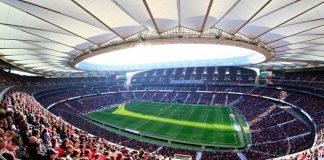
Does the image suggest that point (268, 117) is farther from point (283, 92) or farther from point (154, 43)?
point (154, 43)

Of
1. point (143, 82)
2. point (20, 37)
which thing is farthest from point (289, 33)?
point (143, 82)

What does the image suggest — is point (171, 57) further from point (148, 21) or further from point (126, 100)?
point (148, 21)

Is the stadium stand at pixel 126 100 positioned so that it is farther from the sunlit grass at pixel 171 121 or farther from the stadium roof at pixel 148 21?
the sunlit grass at pixel 171 121

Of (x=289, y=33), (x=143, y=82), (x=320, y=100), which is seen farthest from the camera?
(x=143, y=82)

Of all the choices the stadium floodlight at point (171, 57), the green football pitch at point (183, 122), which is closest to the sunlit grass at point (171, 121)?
the green football pitch at point (183, 122)

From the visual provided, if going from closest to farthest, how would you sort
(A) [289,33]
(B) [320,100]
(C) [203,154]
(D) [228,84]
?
(A) [289,33], (C) [203,154], (B) [320,100], (D) [228,84]

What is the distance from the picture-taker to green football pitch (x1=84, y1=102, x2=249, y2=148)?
44688 millimetres

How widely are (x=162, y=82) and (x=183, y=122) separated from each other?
5001cm

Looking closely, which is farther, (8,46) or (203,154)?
(203,154)

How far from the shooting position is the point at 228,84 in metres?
89.0

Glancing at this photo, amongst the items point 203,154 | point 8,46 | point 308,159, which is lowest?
point 203,154

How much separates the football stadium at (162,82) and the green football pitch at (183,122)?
0.90 ft

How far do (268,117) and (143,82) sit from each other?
6514 cm

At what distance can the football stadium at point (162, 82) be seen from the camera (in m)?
13.7
